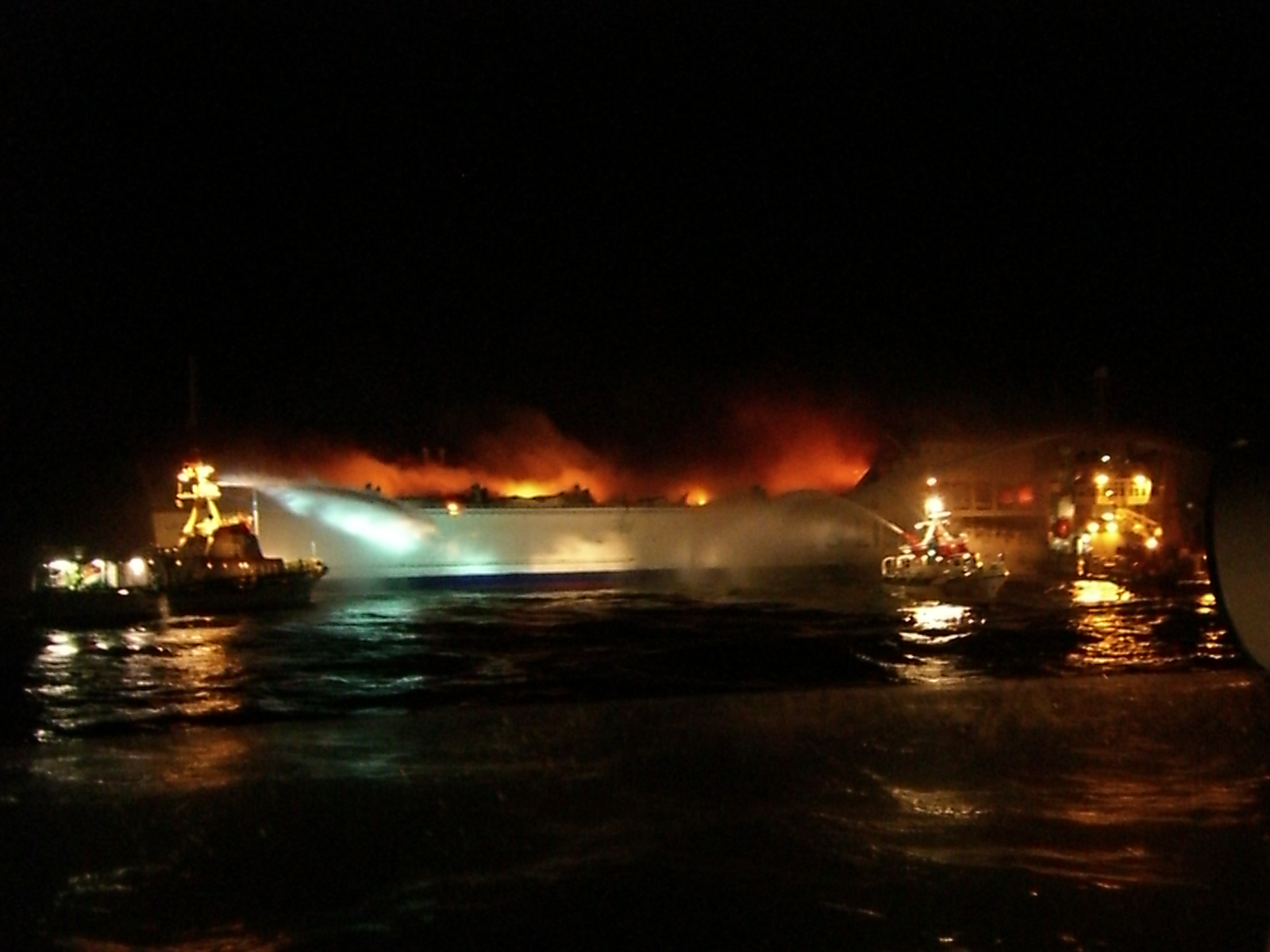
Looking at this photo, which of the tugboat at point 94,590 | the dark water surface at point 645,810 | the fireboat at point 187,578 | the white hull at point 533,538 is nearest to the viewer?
the dark water surface at point 645,810

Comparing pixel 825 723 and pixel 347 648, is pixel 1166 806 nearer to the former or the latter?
pixel 825 723

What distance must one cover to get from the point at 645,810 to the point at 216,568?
31925 millimetres

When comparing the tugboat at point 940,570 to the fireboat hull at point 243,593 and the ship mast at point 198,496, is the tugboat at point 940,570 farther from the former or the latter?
the ship mast at point 198,496

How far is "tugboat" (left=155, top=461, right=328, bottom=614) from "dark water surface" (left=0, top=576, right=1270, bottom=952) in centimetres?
1890

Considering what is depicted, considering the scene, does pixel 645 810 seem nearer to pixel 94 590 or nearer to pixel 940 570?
pixel 940 570

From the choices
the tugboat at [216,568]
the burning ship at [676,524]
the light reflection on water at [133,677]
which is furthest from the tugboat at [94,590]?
the burning ship at [676,524]

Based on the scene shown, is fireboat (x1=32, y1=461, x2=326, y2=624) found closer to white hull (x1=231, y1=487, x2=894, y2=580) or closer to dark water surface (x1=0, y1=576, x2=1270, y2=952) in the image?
white hull (x1=231, y1=487, x2=894, y2=580)

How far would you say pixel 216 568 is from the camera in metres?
37.4

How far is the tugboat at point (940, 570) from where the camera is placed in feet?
101

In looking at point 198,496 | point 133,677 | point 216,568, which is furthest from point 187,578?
point 133,677

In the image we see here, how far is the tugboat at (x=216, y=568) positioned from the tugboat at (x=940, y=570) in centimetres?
1696

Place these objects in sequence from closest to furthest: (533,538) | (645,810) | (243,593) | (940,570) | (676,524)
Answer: (645,810)
(940,570)
(243,593)
(533,538)
(676,524)

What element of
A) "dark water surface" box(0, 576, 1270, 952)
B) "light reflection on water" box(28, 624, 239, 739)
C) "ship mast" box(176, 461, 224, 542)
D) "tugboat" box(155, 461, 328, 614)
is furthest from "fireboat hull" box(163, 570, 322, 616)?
"dark water surface" box(0, 576, 1270, 952)

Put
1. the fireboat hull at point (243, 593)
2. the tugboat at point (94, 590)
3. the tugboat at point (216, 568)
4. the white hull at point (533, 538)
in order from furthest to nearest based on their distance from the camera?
1. the white hull at point (533, 538)
2. the tugboat at point (216, 568)
3. the fireboat hull at point (243, 593)
4. the tugboat at point (94, 590)
